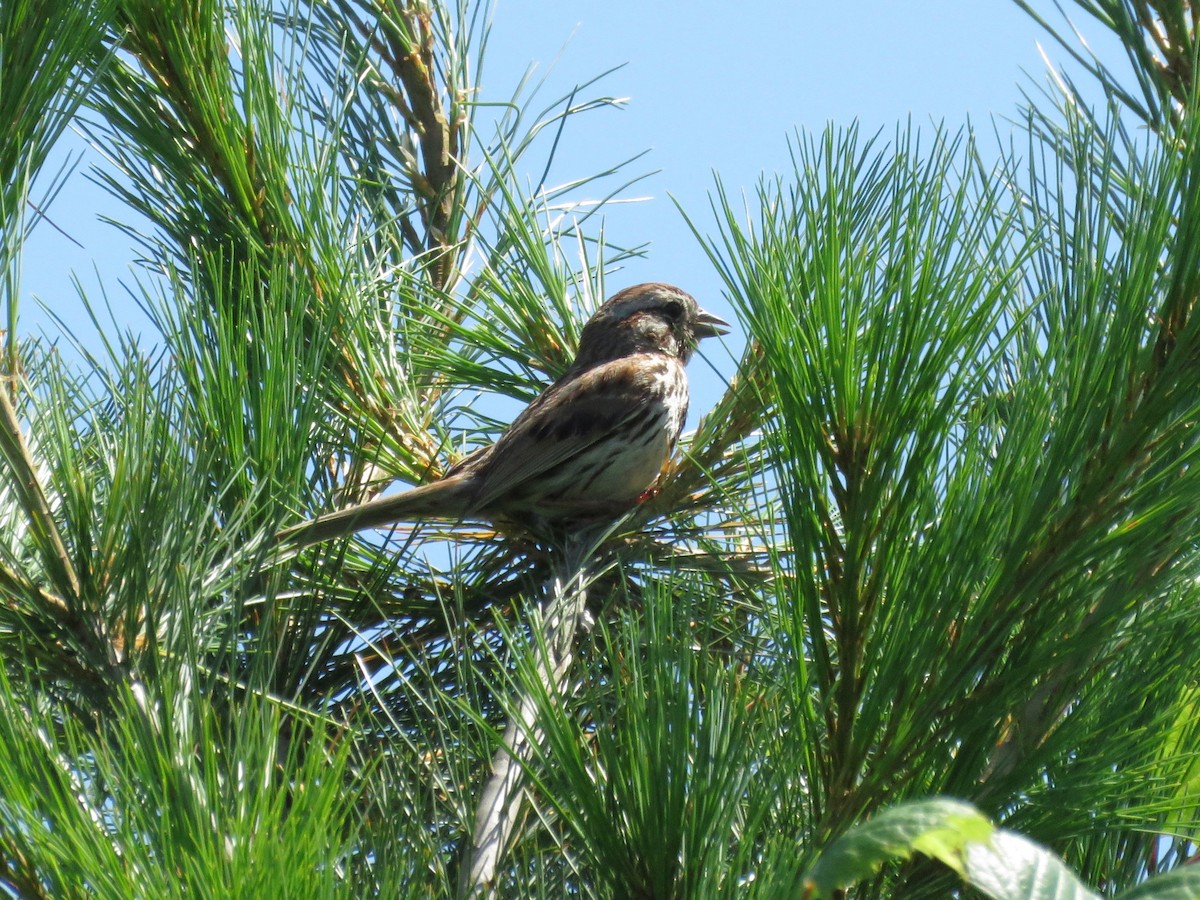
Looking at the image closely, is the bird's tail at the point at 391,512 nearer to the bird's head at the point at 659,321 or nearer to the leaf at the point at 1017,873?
the bird's head at the point at 659,321

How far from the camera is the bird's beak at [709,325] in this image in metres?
5.87

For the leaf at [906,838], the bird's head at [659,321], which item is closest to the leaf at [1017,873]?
the leaf at [906,838]

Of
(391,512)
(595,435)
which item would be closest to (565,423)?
(595,435)

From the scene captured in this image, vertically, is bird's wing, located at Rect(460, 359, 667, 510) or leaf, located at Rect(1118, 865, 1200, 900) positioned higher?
bird's wing, located at Rect(460, 359, 667, 510)

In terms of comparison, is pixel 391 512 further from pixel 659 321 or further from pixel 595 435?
pixel 659 321

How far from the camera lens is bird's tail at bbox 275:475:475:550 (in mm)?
2824

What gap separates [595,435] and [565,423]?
6.0 inches

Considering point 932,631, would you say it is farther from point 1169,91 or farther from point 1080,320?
point 1169,91

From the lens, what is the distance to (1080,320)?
1.70 m

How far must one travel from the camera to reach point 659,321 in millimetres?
5805

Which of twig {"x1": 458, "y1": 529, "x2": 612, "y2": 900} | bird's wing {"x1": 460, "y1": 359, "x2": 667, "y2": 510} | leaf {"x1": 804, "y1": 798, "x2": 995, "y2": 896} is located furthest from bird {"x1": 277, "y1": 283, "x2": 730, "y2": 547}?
leaf {"x1": 804, "y1": 798, "x2": 995, "y2": 896}

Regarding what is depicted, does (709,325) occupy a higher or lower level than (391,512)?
higher

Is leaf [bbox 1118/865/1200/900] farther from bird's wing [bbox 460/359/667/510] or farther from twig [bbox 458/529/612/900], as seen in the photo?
bird's wing [bbox 460/359/667/510]

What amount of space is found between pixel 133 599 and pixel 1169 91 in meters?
1.67
